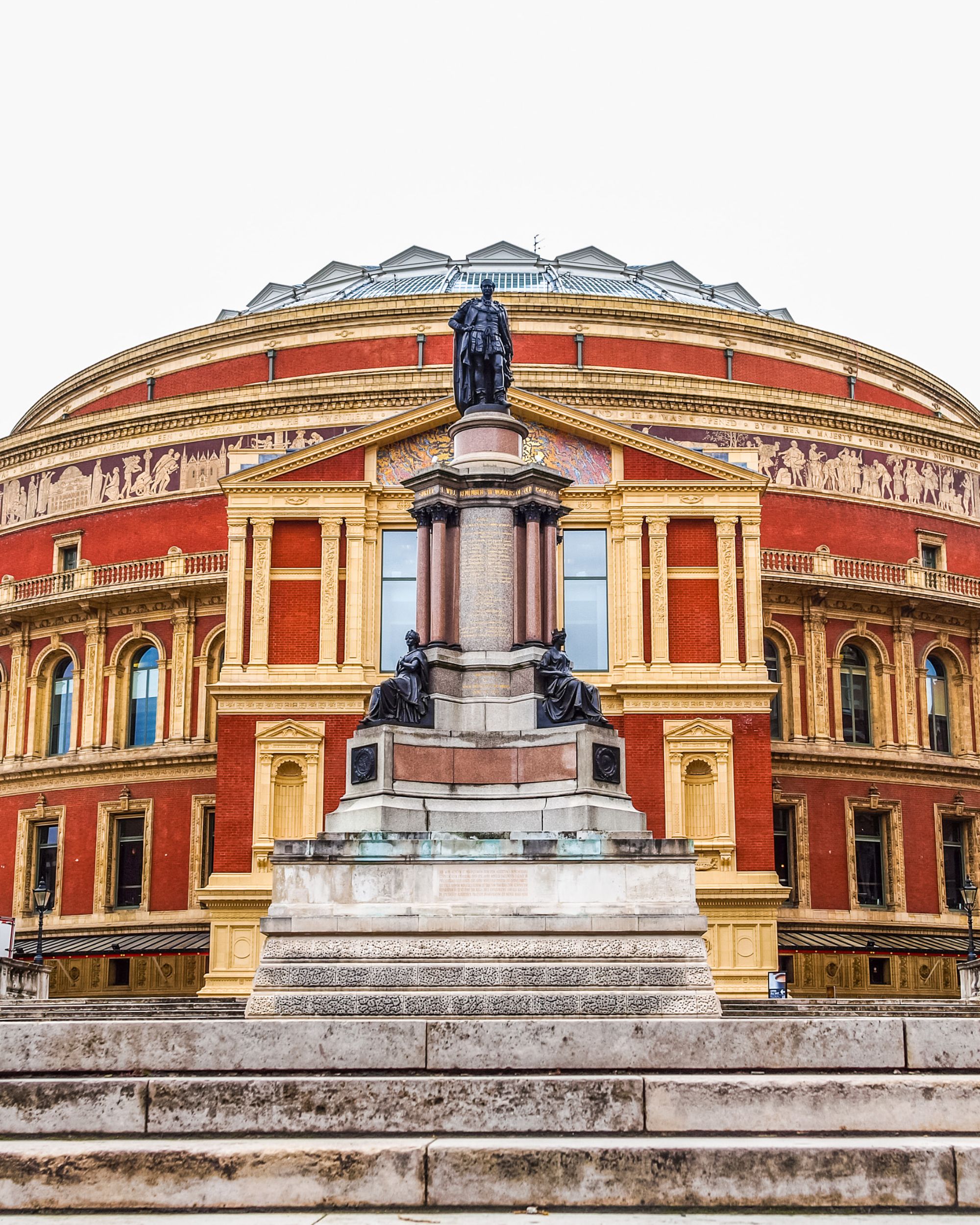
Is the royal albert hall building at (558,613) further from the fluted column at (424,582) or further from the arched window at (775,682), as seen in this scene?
the fluted column at (424,582)

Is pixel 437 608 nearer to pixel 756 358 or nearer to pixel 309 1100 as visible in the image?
pixel 309 1100

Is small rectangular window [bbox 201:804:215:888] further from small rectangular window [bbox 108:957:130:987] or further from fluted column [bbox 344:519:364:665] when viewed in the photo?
fluted column [bbox 344:519:364:665]

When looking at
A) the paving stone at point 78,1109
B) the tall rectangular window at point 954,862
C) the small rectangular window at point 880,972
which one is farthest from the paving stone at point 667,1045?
the tall rectangular window at point 954,862

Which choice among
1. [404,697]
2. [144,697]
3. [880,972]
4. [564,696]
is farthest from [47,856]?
[564,696]

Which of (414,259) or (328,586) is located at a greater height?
(414,259)

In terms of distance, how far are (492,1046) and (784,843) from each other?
110 ft

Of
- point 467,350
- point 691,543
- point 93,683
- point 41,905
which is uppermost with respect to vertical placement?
point 691,543

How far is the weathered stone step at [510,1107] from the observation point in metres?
11.0

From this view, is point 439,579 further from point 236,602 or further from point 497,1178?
point 236,602

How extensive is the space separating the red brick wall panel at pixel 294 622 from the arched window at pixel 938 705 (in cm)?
1965

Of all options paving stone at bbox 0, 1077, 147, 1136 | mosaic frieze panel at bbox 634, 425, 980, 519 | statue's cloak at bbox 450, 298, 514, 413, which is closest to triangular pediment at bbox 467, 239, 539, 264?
mosaic frieze panel at bbox 634, 425, 980, 519

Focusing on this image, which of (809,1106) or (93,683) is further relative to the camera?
(93,683)

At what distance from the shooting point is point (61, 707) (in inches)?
1923

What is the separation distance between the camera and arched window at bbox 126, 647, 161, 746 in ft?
155
